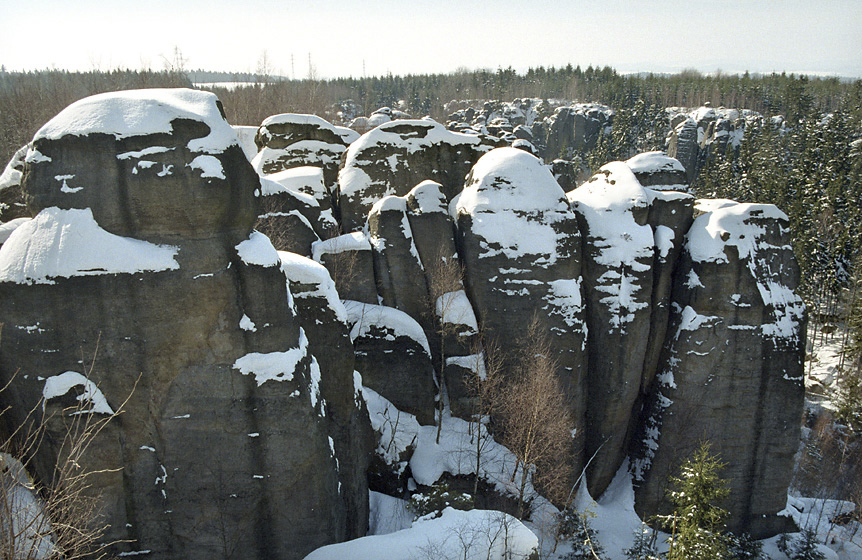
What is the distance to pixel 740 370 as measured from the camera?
2061 centimetres

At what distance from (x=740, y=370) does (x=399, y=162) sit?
17.5 m

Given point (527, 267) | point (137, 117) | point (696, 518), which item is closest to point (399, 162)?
point (527, 267)

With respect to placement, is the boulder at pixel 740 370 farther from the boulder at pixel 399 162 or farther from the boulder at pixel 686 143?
the boulder at pixel 686 143

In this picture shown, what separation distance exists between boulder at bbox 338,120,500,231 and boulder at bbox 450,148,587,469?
6.03 metres

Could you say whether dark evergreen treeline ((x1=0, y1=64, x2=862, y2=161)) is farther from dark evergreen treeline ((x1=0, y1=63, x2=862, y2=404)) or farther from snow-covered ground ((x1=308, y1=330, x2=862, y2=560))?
snow-covered ground ((x1=308, y1=330, x2=862, y2=560))

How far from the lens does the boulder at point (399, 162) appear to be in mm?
25500

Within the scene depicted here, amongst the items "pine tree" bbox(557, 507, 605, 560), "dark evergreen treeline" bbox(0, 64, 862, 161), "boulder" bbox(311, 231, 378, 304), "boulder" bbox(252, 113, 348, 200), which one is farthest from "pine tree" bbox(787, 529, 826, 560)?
"dark evergreen treeline" bbox(0, 64, 862, 161)

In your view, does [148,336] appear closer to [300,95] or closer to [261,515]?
[261,515]

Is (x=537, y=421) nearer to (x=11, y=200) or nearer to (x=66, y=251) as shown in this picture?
(x=66, y=251)

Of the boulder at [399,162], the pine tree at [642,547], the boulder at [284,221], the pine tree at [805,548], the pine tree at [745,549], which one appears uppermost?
the boulder at [399,162]

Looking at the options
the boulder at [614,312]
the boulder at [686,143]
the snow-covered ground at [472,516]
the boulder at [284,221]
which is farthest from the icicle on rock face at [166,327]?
the boulder at [686,143]

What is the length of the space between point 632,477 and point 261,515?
15.7 m

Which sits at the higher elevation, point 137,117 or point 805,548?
point 137,117

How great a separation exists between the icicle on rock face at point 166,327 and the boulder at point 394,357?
683 centimetres
